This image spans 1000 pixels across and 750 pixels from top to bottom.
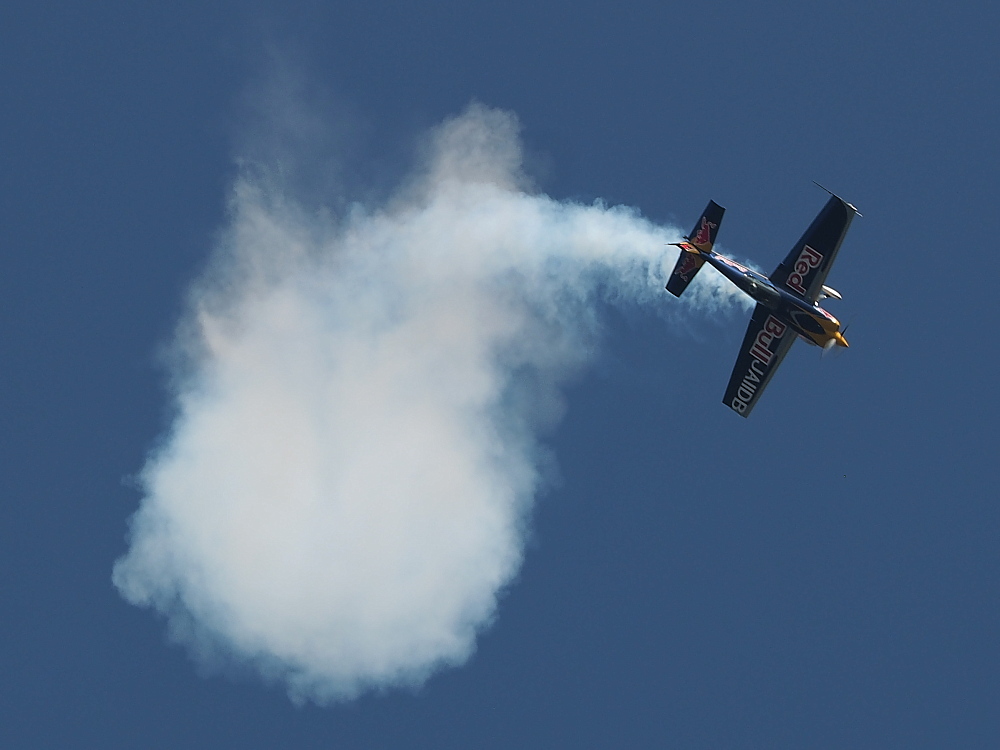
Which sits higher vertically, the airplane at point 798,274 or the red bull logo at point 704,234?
the red bull logo at point 704,234

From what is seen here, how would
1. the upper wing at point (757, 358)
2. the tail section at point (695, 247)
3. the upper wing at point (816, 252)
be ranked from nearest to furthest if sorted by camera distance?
the tail section at point (695, 247) < the upper wing at point (816, 252) < the upper wing at point (757, 358)

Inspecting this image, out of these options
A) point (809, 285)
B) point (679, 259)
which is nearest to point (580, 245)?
point (679, 259)

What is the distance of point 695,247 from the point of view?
73.0m

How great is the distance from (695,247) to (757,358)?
22.1 ft

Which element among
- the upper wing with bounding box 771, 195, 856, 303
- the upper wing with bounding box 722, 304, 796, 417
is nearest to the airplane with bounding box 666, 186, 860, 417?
the upper wing with bounding box 771, 195, 856, 303

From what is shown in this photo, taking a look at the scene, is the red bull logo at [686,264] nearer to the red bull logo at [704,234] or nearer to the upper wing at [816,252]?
the red bull logo at [704,234]

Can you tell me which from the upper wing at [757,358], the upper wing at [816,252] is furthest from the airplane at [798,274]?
the upper wing at [757,358]

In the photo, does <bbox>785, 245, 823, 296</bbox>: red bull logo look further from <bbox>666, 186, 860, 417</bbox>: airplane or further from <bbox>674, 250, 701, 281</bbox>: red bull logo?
<bbox>674, 250, 701, 281</bbox>: red bull logo

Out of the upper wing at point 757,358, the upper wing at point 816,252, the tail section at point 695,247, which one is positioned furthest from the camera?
the upper wing at point 757,358

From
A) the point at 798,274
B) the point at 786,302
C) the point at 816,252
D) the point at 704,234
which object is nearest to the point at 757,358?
the point at 786,302

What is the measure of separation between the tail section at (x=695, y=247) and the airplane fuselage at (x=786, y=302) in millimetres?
616

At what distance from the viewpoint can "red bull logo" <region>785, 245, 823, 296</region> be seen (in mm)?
73562

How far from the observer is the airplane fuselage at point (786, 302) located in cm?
7356

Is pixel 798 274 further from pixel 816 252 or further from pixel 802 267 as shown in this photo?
pixel 816 252
